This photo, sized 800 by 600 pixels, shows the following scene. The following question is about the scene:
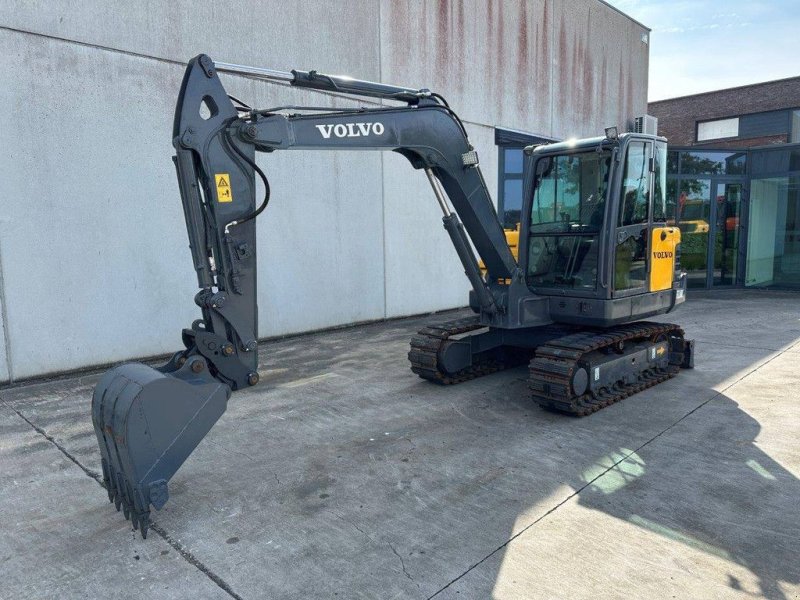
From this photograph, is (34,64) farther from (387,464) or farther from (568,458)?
(568,458)

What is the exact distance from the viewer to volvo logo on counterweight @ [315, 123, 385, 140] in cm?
416

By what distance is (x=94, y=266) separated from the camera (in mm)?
7141

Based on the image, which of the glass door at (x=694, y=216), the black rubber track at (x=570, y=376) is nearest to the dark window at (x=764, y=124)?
the glass door at (x=694, y=216)

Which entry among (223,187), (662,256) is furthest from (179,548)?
(662,256)

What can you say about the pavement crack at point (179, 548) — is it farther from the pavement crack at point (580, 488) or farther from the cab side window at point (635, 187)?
the cab side window at point (635, 187)

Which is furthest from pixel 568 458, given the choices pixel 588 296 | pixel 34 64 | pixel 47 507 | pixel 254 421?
pixel 34 64

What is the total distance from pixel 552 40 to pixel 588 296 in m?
10.1

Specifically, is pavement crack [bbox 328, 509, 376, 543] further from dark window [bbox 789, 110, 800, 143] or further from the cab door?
dark window [bbox 789, 110, 800, 143]

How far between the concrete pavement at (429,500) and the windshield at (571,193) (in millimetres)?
1867

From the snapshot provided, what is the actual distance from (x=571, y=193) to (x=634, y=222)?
0.69m

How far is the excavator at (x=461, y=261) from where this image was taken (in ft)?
11.4

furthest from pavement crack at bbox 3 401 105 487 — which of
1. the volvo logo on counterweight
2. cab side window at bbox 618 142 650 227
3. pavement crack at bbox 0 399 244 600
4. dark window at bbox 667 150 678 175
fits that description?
dark window at bbox 667 150 678 175

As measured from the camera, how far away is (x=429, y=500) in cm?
372

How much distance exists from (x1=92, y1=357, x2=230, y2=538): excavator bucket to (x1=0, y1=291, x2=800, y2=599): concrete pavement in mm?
265
